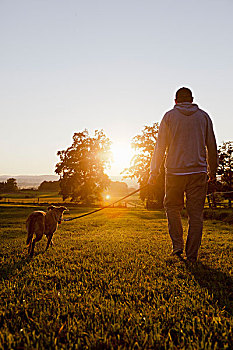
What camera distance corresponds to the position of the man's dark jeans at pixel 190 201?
4457 mm

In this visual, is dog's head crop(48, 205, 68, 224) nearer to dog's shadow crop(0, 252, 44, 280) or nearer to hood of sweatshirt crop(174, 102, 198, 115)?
dog's shadow crop(0, 252, 44, 280)

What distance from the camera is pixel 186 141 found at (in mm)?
4566

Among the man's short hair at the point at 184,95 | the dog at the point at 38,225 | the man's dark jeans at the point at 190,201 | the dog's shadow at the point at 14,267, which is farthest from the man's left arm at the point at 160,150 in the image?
the dog's shadow at the point at 14,267

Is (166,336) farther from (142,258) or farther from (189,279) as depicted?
(142,258)

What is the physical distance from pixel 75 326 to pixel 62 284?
1233 millimetres

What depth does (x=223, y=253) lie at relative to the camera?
5516 millimetres

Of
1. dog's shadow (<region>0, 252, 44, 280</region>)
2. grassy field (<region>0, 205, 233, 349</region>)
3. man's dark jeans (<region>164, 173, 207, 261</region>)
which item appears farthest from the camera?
man's dark jeans (<region>164, 173, 207, 261</region>)

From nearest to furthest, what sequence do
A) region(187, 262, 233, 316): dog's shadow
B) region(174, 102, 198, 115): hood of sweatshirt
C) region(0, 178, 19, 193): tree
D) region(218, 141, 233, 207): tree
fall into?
region(187, 262, 233, 316): dog's shadow < region(174, 102, 198, 115): hood of sweatshirt < region(218, 141, 233, 207): tree < region(0, 178, 19, 193): tree

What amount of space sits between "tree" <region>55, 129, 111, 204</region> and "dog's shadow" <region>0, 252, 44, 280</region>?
4533cm

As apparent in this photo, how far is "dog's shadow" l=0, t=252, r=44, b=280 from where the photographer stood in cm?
387

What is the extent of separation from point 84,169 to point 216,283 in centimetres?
4825

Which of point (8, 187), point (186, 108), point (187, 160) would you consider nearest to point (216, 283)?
point (187, 160)

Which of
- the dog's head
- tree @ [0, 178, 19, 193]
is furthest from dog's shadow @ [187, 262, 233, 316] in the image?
tree @ [0, 178, 19, 193]

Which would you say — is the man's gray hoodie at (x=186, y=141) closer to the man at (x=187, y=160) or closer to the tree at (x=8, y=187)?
the man at (x=187, y=160)
